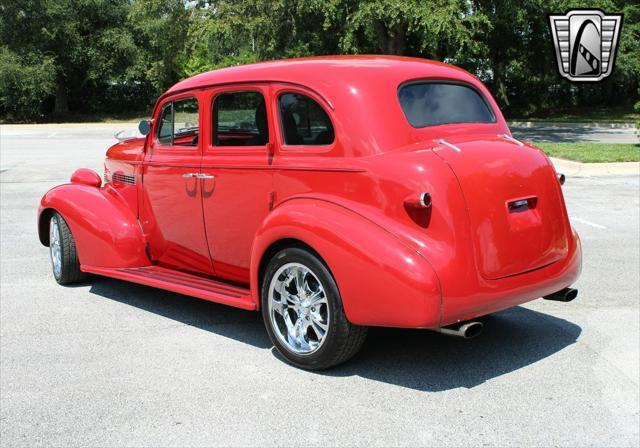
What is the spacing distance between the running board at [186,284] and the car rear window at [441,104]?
158 cm

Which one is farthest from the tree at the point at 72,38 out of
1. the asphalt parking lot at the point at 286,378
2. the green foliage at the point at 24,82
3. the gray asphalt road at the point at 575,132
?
the asphalt parking lot at the point at 286,378

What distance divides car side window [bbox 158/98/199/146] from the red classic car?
Result: 18 millimetres

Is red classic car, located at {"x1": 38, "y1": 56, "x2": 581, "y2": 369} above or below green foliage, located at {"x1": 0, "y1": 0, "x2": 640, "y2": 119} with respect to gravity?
below

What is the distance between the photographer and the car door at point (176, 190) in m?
5.33

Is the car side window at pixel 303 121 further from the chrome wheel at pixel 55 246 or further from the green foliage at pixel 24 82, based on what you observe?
the green foliage at pixel 24 82

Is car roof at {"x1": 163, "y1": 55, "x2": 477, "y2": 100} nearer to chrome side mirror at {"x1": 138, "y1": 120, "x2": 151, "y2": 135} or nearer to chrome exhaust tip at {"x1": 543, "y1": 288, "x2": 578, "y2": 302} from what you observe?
chrome side mirror at {"x1": 138, "y1": 120, "x2": 151, "y2": 135}

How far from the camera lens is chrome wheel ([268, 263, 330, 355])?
4328 mm

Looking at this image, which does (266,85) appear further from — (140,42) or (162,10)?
(140,42)

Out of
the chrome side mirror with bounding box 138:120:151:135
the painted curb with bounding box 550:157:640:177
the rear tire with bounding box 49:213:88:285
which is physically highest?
the chrome side mirror with bounding box 138:120:151:135

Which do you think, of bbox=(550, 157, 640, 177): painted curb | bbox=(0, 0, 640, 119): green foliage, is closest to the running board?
→ bbox=(550, 157, 640, 177): painted curb

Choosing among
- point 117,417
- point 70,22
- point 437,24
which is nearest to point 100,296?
point 117,417

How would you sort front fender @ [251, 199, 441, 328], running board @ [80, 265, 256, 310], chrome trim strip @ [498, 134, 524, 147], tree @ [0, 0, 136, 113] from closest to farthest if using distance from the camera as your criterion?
front fender @ [251, 199, 441, 328] < chrome trim strip @ [498, 134, 524, 147] < running board @ [80, 265, 256, 310] < tree @ [0, 0, 136, 113]

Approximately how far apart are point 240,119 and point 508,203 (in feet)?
6.36

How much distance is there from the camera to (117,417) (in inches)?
152
